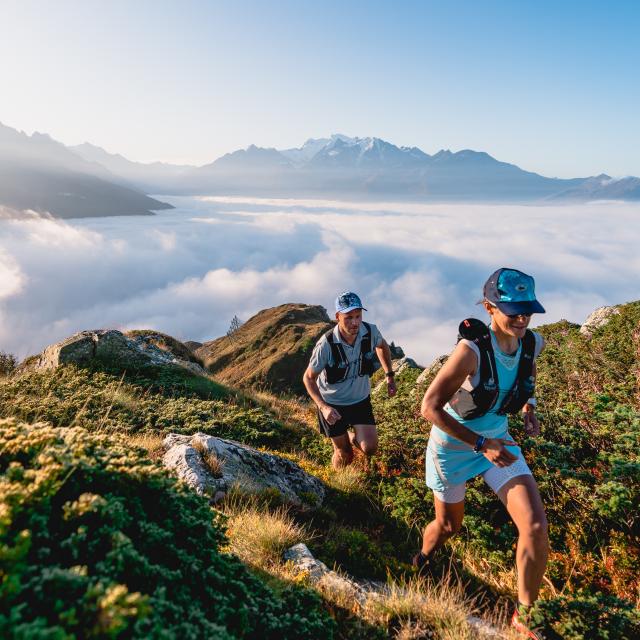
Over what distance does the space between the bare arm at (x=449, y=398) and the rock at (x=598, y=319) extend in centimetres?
1189

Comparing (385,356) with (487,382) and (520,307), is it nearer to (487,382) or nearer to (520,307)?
(487,382)

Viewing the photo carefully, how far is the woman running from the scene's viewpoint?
12.3 feet

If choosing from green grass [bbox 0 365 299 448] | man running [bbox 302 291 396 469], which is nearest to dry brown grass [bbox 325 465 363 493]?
man running [bbox 302 291 396 469]

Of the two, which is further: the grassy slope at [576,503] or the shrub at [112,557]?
the grassy slope at [576,503]

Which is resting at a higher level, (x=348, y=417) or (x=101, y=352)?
(x=348, y=417)

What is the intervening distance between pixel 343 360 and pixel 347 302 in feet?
3.28

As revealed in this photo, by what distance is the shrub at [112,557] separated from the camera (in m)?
1.64

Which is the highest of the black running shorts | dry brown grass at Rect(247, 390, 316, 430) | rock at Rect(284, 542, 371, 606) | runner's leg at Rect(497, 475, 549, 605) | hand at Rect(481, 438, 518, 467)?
hand at Rect(481, 438, 518, 467)

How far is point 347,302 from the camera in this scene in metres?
7.14

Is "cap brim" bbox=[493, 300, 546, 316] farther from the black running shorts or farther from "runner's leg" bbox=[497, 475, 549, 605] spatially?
the black running shorts

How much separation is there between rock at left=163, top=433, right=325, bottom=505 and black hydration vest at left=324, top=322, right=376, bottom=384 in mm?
1618

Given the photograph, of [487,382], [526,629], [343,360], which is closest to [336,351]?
[343,360]

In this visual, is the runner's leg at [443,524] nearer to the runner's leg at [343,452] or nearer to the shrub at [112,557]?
the shrub at [112,557]

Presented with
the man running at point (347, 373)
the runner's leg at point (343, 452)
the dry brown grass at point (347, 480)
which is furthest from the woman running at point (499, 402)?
the runner's leg at point (343, 452)
